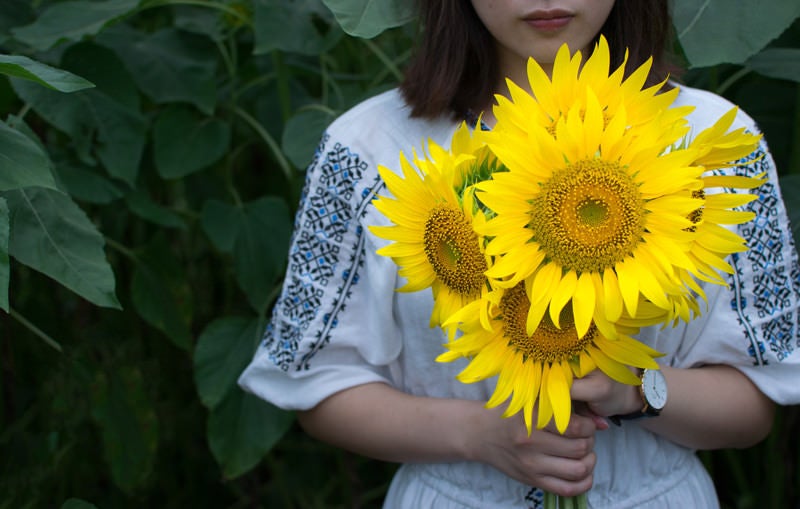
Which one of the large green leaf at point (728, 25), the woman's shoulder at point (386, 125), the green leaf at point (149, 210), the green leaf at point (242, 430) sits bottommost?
the green leaf at point (242, 430)

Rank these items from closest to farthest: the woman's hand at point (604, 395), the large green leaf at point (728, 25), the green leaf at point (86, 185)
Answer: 1. the woman's hand at point (604, 395)
2. the large green leaf at point (728, 25)
3. the green leaf at point (86, 185)

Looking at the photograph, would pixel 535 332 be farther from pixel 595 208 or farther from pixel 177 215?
pixel 177 215

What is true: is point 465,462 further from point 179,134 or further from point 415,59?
point 179,134

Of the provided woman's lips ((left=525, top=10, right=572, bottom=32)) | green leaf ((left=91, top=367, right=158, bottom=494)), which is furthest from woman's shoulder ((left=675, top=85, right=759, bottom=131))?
green leaf ((left=91, top=367, right=158, bottom=494))

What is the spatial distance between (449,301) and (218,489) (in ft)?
4.08

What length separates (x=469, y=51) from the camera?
0.99 metres

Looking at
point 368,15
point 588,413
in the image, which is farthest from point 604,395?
point 368,15

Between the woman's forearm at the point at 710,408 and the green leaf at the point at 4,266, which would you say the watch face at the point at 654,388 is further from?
the green leaf at the point at 4,266

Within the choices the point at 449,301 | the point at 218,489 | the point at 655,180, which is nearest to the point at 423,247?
the point at 449,301

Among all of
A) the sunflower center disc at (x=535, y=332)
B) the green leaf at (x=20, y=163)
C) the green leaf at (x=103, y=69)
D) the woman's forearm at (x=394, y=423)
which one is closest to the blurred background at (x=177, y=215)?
the green leaf at (x=103, y=69)

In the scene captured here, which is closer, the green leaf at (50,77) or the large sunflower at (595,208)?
the large sunflower at (595,208)

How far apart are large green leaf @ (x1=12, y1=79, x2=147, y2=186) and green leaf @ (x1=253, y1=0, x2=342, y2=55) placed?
0.20 metres

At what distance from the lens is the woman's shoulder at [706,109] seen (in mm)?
958

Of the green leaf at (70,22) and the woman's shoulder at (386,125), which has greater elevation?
the woman's shoulder at (386,125)
